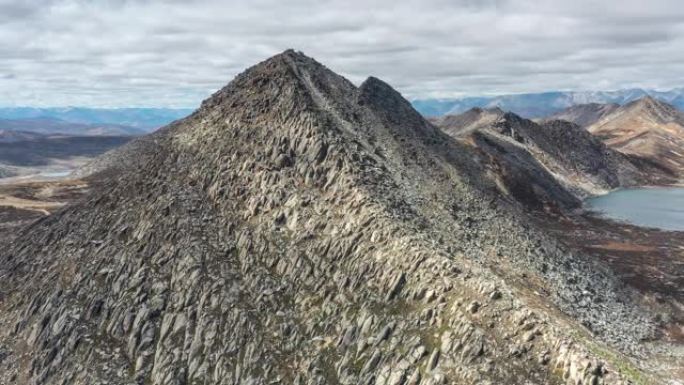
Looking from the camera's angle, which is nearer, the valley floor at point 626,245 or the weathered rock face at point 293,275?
the weathered rock face at point 293,275

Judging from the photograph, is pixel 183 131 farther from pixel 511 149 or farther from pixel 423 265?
pixel 511 149

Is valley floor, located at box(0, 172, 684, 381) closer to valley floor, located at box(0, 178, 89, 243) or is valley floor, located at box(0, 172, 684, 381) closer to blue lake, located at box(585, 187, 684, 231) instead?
valley floor, located at box(0, 178, 89, 243)

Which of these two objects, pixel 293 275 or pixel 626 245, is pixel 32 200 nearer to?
pixel 293 275

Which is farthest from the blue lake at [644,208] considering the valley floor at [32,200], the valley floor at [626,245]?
the valley floor at [32,200]

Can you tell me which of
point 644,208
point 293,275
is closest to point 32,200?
point 293,275

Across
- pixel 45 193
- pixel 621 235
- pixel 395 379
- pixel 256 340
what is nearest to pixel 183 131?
pixel 256 340

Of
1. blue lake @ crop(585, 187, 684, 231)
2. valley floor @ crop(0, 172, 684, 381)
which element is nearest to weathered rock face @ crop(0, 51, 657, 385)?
valley floor @ crop(0, 172, 684, 381)

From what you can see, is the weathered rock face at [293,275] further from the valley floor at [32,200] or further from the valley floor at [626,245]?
the valley floor at [32,200]
